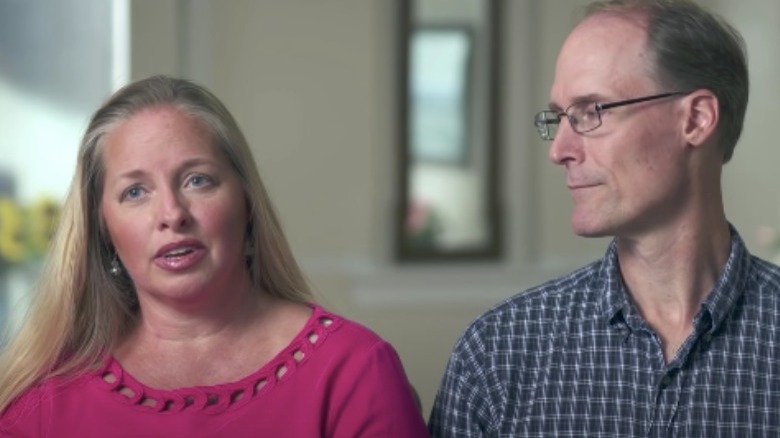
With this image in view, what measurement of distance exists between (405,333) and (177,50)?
126 cm

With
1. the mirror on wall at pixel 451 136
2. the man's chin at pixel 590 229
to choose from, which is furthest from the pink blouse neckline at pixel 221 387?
the mirror on wall at pixel 451 136

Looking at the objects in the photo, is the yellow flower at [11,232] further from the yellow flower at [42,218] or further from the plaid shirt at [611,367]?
the plaid shirt at [611,367]

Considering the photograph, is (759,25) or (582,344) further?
(759,25)

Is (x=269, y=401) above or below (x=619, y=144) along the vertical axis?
Result: below

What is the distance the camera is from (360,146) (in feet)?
15.9

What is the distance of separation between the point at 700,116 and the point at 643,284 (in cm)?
24

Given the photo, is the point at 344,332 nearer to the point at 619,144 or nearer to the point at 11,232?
the point at 619,144

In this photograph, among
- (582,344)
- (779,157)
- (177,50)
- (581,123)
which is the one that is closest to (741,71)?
(581,123)

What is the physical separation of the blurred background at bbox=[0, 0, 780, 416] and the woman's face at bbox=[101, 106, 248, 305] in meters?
2.46

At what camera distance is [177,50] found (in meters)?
4.45

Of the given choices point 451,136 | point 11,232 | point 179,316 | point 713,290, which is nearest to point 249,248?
point 179,316

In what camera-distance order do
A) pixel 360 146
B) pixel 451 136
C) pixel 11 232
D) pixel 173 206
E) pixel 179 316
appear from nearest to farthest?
1. pixel 173 206
2. pixel 179 316
3. pixel 11 232
4. pixel 360 146
5. pixel 451 136

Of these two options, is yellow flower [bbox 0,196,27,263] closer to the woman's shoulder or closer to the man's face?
the woman's shoulder

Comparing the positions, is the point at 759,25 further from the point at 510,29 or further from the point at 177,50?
the point at 177,50
